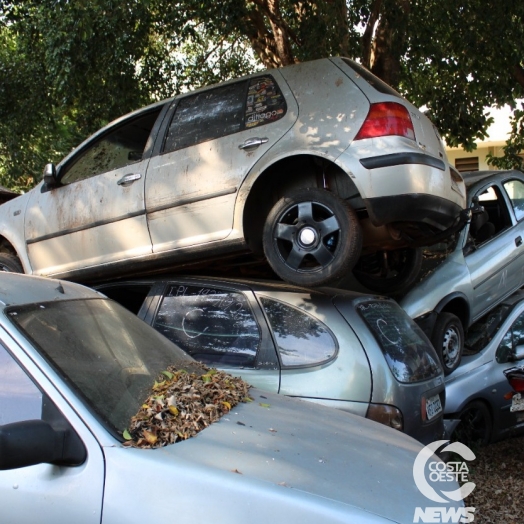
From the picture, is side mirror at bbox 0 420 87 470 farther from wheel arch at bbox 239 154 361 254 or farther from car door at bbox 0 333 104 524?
wheel arch at bbox 239 154 361 254

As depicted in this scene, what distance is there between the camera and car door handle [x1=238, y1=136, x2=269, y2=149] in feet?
16.0

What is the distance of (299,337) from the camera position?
4.14m

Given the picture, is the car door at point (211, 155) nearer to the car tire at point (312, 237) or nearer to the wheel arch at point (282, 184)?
the wheel arch at point (282, 184)

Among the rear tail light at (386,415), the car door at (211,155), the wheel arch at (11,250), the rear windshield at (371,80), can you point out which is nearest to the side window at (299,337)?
the rear tail light at (386,415)

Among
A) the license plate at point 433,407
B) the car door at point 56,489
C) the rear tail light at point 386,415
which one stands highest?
the car door at point 56,489

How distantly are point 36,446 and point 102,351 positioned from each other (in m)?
0.79

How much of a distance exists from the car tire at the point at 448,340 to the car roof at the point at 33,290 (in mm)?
3492

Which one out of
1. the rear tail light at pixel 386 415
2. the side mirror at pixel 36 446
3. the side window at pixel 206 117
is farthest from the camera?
the side window at pixel 206 117

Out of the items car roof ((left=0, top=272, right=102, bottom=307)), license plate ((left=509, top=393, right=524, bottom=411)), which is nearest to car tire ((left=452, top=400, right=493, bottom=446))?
license plate ((left=509, top=393, right=524, bottom=411))

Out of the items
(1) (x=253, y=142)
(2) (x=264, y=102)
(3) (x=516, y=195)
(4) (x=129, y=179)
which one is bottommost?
(3) (x=516, y=195)

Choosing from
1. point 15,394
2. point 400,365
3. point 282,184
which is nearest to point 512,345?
point 400,365

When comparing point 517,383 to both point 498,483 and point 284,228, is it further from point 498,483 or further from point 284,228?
point 284,228

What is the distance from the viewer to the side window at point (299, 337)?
405 centimetres

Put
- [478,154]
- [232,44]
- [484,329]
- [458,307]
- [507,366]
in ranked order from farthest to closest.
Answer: [478,154] → [232,44] → [484,329] → [458,307] → [507,366]
